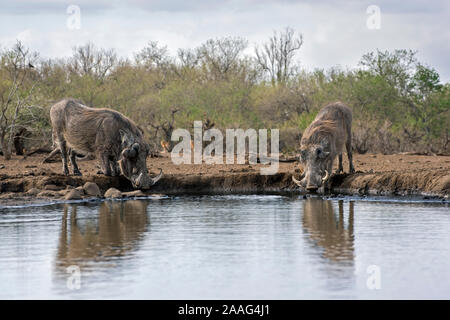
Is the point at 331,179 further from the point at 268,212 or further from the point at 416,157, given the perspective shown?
the point at 416,157

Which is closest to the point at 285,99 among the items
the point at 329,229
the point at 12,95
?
the point at 12,95

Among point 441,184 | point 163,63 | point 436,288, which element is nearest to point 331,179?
point 441,184

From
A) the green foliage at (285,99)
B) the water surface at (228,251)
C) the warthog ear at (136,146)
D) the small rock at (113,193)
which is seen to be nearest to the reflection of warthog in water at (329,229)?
the water surface at (228,251)

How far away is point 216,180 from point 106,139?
2.79 meters

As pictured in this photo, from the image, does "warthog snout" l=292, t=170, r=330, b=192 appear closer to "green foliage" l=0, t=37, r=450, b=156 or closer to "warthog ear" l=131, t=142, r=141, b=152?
"warthog ear" l=131, t=142, r=141, b=152

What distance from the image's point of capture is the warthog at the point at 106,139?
56.4 feet

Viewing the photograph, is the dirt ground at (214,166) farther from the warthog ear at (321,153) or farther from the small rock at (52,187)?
the warthog ear at (321,153)

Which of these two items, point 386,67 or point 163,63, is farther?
point 163,63

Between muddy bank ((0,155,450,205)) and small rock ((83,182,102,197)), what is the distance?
0.02 metres

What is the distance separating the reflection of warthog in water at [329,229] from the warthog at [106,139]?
3803 millimetres

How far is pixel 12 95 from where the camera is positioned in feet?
82.9

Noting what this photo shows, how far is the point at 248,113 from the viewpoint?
124 feet
